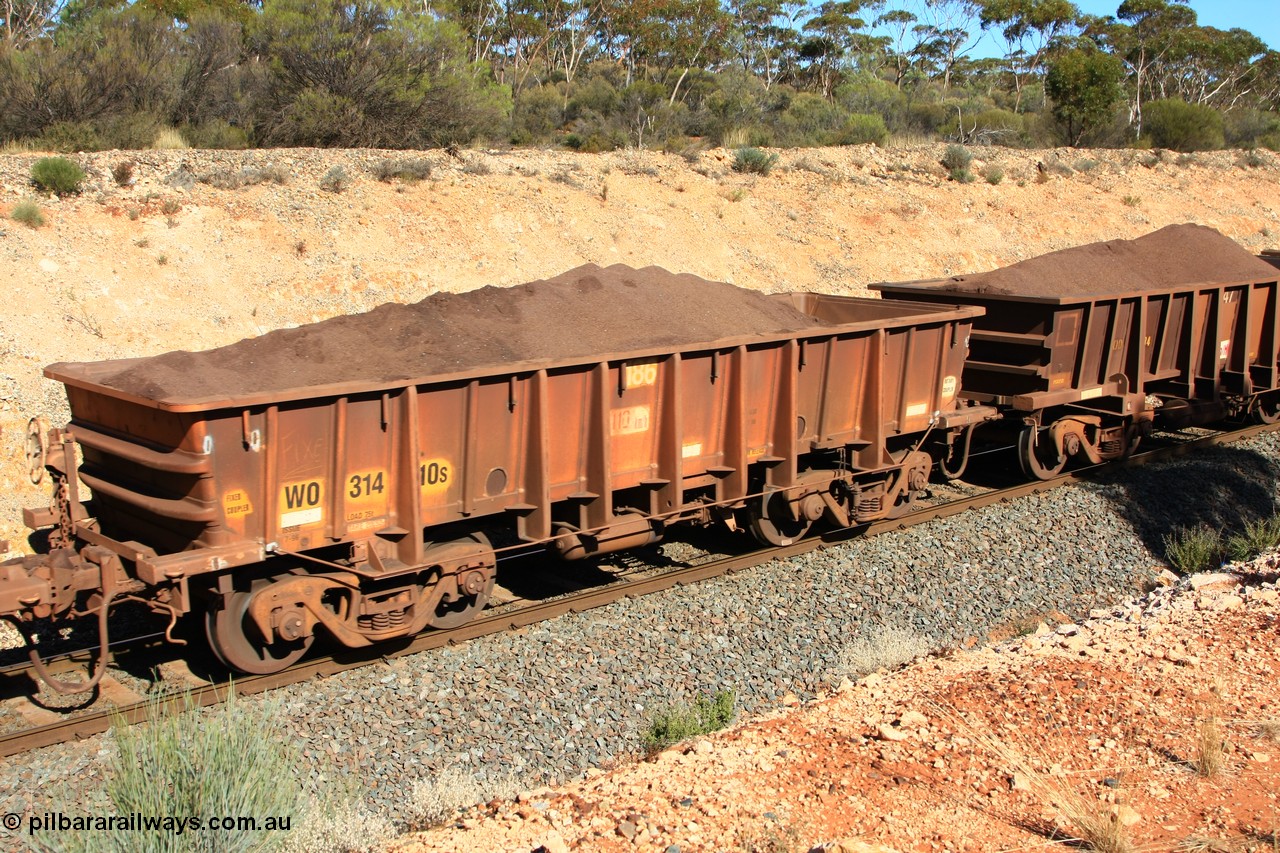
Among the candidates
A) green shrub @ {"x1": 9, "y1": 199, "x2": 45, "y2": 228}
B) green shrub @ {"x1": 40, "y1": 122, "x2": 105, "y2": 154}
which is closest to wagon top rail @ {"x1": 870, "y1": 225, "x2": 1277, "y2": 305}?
green shrub @ {"x1": 9, "y1": 199, "x2": 45, "y2": 228}

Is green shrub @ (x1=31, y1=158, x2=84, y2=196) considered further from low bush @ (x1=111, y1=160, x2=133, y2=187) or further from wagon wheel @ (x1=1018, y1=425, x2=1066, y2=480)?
wagon wheel @ (x1=1018, y1=425, x2=1066, y2=480)

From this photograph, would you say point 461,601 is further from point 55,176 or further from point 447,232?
point 55,176

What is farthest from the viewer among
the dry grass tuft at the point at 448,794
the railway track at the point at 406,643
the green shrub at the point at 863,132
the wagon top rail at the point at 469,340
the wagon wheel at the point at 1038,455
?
the green shrub at the point at 863,132

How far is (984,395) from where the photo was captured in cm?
1361

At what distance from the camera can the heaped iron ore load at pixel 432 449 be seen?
7312mm

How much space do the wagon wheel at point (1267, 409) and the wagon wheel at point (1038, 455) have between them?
4488 millimetres

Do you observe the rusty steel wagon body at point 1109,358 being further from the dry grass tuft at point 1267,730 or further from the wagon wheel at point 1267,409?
the dry grass tuft at point 1267,730

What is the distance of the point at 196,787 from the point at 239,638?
7.54 feet

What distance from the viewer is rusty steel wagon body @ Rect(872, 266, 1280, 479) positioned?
1301 cm

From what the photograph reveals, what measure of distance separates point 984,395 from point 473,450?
301 inches

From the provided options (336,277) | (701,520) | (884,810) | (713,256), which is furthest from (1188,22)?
(884,810)

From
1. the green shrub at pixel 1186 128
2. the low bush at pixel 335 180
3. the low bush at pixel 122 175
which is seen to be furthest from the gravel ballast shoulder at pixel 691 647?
the green shrub at pixel 1186 128

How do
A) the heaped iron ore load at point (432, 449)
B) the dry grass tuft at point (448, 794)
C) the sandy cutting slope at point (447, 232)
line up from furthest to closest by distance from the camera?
1. the sandy cutting slope at point (447, 232)
2. the heaped iron ore load at point (432, 449)
3. the dry grass tuft at point (448, 794)

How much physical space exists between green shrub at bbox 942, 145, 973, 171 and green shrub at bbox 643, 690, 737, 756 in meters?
27.4
